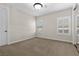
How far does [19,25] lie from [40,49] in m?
0.69

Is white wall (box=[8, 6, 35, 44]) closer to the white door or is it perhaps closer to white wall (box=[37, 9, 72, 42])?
the white door

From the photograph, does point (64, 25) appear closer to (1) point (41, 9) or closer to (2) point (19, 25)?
(1) point (41, 9)

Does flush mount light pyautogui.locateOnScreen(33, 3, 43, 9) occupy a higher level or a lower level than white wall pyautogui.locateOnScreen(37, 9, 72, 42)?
higher

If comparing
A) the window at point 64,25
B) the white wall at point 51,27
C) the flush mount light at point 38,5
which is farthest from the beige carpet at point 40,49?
the flush mount light at point 38,5

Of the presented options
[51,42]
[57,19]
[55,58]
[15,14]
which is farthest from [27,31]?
[55,58]

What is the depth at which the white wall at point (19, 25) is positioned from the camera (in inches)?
76.8

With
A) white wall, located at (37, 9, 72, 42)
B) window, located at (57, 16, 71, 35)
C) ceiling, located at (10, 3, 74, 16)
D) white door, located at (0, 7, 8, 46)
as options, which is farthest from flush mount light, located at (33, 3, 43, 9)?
white door, located at (0, 7, 8, 46)

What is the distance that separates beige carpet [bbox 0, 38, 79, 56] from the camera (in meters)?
1.92

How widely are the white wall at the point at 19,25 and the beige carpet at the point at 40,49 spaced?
0.45ft

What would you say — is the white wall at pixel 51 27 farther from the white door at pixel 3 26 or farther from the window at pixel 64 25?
the white door at pixel 3 26

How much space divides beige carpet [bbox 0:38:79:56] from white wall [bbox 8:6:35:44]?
0.45 ft

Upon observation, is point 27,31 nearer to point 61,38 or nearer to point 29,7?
point 29,7

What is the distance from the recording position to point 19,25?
77.9 inches

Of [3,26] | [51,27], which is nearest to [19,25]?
[3,26]
